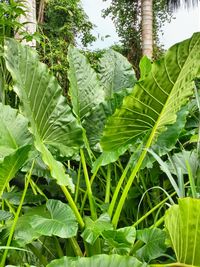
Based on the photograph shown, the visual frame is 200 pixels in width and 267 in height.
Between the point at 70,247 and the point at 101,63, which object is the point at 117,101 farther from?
the point at 70,247

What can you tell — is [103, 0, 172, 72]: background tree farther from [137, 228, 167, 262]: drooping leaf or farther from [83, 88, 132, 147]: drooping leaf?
[137, 228, 167, 262]: drooping leaf

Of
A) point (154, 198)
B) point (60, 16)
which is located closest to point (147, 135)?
point (154, 198)

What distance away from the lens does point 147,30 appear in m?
5.88

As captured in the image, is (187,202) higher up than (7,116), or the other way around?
(7,116)

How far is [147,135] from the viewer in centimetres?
134

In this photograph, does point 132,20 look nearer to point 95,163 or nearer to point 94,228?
point 95,163

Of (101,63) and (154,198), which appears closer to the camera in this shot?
(154,198)

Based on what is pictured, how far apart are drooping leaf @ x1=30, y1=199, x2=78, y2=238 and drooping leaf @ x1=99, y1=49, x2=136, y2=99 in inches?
26.7

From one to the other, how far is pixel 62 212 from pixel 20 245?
152 millimetres

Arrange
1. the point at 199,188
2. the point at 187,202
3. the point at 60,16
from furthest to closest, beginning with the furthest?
the point at 60,16 < the point at 199,188 < the point at 187,202

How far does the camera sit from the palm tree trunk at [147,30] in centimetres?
577

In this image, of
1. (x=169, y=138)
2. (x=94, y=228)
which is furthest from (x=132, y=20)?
(x=94, y=228)

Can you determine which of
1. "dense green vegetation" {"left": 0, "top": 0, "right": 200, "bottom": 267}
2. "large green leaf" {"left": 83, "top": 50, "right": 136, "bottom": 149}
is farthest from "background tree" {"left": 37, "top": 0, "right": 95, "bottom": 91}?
"dense green vegetation" {"left": 0, "top": 0, "right": 200, "bottom": 267}

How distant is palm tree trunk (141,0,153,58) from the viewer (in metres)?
5.77
